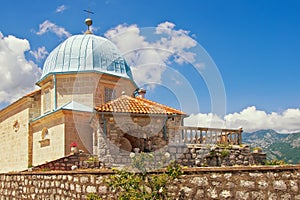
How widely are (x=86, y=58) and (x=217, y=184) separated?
1780 centimetres

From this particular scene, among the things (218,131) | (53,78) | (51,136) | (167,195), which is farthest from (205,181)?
(53,78)

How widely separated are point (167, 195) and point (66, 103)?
16570 mm

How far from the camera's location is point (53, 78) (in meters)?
22.8

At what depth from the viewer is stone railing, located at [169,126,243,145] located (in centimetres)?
1530

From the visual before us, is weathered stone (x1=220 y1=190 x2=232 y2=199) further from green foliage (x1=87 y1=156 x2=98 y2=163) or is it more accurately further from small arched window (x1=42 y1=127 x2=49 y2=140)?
small arched window (x1=42 y1=127 x2=49 y2=140)

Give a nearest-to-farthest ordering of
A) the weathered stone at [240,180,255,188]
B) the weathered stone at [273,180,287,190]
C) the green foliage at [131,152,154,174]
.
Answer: the weathered stone at [273,180,287,190], the weathered stone at [240,180,255,188], the green foliage at [131,152,154,174]

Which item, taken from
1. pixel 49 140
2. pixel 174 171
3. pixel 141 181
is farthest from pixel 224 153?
pixel 49 140

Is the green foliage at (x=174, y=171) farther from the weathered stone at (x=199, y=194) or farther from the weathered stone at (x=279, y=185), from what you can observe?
the weathered stone at (x=279, y=185)

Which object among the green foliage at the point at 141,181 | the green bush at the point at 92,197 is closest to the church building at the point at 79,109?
the green bush at the point at 92,197

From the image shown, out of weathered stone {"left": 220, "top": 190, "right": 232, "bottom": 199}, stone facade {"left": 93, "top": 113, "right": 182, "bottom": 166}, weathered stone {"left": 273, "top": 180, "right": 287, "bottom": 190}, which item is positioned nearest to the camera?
weathered stone {"left": 273, "top": 180, "right": 287, "bottom": 190}

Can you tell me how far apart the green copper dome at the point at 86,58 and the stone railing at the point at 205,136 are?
7959 mm

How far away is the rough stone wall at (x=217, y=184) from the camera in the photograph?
5129 mm

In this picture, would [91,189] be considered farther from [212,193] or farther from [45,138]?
[45,138]

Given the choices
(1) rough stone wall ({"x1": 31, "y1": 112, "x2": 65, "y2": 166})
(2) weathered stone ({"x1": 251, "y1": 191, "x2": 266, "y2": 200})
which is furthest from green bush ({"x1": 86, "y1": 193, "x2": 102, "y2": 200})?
(1) rough stone wall ({"x1": 31, "y1": 112, "x2": 65, "y2": 166})
